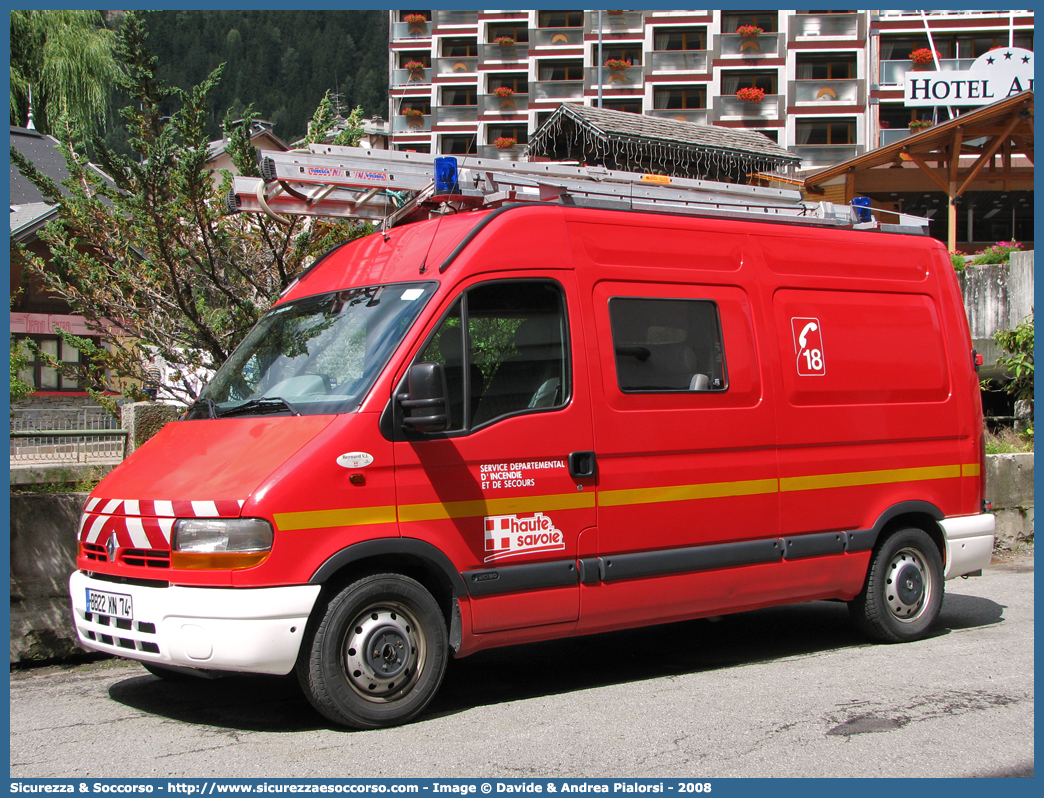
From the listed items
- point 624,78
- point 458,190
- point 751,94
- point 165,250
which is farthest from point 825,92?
point 458,190

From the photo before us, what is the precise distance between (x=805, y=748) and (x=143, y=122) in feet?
19.6

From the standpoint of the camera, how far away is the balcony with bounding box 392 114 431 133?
7044cm

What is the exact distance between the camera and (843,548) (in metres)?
7.22

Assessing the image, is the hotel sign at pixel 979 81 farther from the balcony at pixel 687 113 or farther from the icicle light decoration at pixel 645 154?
the icicle light decoration at pixel 645 154

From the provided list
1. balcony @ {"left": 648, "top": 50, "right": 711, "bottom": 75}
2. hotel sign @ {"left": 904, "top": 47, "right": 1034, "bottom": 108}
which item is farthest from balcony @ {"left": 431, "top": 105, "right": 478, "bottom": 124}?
hotel sign @ {"left": 904, "top": 47, "right": 1034, "bottom": 108}

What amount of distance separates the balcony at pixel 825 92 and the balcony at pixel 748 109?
2.47 ft

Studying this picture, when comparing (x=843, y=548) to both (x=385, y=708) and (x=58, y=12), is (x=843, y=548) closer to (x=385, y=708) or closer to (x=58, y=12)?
(x=385, y=708)

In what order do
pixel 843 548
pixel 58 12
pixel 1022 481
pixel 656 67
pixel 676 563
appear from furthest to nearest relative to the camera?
1. pixel 656 67
2. pixel 58 12
3. pixel 1022 481
4. pixel 843 548
5. pixel 676 563

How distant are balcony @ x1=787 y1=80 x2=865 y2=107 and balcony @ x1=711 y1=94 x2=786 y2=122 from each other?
752 mm

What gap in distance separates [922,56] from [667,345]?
56.5 m

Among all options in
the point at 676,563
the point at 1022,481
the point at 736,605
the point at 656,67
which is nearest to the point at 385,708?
the point at 676,563

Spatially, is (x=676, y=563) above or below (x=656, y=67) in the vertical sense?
below

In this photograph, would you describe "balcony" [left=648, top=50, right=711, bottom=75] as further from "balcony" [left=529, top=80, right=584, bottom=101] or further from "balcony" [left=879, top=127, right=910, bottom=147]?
"balcony" [left=879, top=127, right=910, bottom=147]

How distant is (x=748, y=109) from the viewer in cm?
6028
